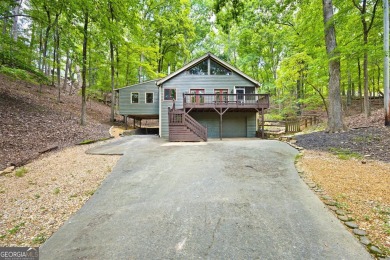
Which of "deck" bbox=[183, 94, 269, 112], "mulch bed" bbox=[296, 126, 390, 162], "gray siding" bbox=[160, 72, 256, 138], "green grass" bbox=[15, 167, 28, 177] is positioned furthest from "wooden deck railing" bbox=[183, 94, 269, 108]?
"green grass" bbox=[15, 167, 28, 177]

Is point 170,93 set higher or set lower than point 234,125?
higher

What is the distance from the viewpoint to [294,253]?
2660 millimetres

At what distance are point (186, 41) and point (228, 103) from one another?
58.7 feet

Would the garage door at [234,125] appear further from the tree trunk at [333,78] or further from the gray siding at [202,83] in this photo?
the tree trunk at [333,78]

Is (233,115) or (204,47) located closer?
(233,115)

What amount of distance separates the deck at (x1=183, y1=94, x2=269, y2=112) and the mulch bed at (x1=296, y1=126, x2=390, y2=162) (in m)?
5.45

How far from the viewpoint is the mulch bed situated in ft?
23.3

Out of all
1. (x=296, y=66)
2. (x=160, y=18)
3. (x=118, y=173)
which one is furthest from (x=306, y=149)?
(x=160, y=18)

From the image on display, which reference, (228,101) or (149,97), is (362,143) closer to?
(228,101)

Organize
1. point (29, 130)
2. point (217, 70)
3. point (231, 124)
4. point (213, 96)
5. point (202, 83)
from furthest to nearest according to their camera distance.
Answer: point (231, 124) → point (217, 70) → point (202, 83) → point (213, 96) → point (29, 130)

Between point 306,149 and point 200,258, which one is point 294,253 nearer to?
point 200,258

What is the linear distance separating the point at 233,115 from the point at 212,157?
9.70 metres

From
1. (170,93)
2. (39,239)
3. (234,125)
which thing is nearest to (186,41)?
(170,93)

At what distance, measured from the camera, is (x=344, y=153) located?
7461 mm
